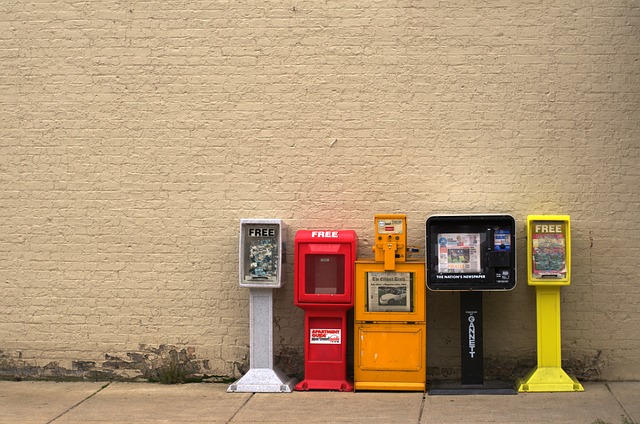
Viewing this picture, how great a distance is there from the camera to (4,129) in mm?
10109

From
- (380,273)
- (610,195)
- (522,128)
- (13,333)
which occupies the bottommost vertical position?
(13,333)

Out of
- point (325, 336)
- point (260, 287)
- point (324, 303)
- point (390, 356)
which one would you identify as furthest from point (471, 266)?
point (260, 287)

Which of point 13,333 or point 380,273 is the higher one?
point 380,273

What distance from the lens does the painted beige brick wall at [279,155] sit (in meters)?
9.57

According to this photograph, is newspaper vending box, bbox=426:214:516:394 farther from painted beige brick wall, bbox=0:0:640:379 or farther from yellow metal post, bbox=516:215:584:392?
painted beige brick wall, bbox=0:0:640:379

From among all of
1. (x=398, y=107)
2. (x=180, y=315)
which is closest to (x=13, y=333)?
(x=180, y=315)

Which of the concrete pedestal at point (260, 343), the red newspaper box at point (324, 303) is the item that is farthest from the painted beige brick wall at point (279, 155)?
the red newspaper box at point (324, 303)

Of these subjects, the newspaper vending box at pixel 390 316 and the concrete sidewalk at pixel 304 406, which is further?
the newspaper vending box at pixel 390 316

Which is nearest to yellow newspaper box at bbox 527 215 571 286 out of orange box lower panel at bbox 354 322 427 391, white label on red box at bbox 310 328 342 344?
orange box lower panel at bbox 354 322 427 391

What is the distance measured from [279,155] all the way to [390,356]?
89.5 inches

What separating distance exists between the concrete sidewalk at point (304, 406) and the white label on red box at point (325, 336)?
0.49 meters

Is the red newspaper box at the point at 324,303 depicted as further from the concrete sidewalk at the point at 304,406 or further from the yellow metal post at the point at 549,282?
the yellow metal post at the point at 549,282

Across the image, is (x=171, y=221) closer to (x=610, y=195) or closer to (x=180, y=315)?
(x=180, y=315)

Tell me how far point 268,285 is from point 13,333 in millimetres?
2817
